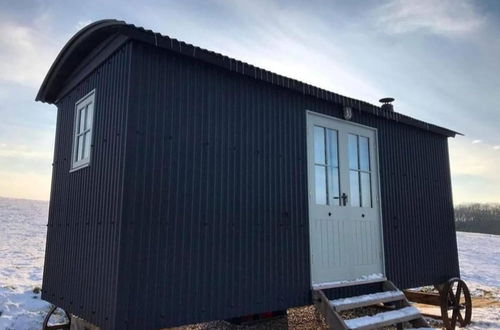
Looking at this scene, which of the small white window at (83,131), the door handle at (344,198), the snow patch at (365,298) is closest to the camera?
the small white window at (83,131)

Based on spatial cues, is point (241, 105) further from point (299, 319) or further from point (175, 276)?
point (299, 319)

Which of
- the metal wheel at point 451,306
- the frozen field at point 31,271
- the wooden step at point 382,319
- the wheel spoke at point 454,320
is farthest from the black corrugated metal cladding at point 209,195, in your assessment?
the frozen field at point 31,271

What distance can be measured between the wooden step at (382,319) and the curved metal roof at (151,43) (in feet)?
10.1

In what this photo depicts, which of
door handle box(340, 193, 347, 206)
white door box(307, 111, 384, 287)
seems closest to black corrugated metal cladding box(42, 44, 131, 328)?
white door box(307, 111, 384, 287)

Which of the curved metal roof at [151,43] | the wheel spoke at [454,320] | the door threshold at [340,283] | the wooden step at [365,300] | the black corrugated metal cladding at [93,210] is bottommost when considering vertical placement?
the wheel spoke at [454,320]

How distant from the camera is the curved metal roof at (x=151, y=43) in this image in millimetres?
4215

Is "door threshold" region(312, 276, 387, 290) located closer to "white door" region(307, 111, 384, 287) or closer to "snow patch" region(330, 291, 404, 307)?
"white door" region(307, 111, 384, 287)

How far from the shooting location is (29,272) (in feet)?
42.8

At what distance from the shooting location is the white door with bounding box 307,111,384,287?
5.63 meters

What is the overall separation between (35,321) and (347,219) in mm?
6950

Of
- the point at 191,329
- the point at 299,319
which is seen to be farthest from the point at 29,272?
the point at 299,319

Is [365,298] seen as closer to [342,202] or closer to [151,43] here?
[342,202]

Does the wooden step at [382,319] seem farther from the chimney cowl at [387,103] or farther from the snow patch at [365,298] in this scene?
the chimney cowl at [387,103]

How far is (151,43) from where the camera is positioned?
13.8 feet
